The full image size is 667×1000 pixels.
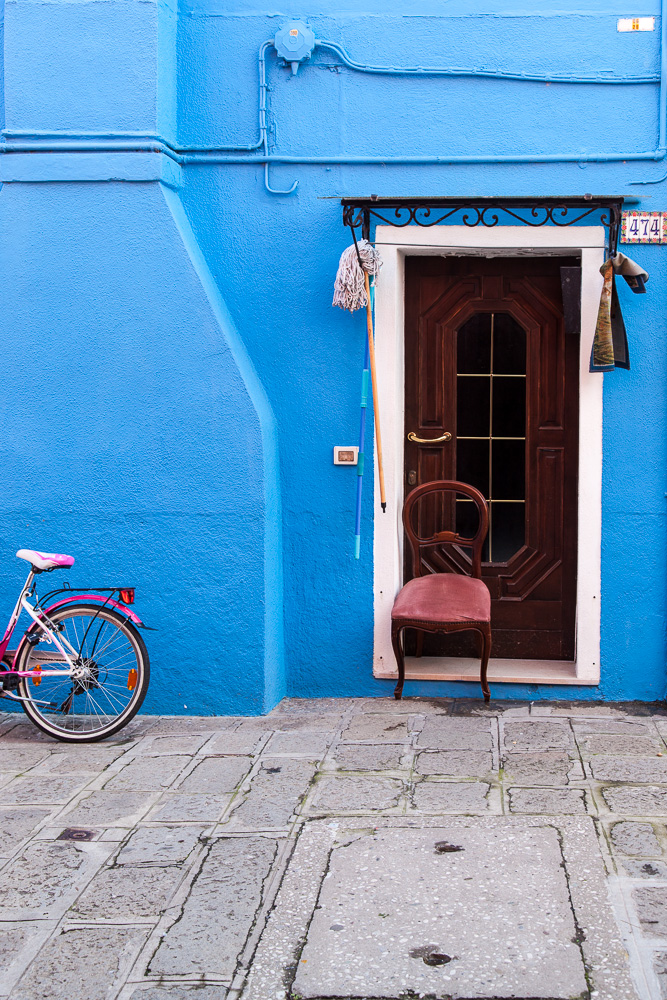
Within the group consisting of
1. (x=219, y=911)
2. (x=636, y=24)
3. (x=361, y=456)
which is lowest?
(x=219, y=911)

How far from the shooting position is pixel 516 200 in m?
5.27

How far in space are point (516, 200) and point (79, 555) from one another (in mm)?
3126

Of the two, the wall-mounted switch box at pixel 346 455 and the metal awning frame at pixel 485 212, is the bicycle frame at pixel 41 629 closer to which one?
the wall-mounted switch box at pixel 346 455

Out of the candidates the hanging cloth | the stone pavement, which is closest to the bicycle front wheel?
the stone pavement

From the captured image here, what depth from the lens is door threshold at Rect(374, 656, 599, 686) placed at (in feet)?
18.8

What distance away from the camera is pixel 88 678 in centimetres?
532

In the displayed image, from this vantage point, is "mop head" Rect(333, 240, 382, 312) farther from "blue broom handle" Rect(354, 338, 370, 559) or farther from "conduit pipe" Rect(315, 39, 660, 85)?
"conduit pipe" Rect(315, 39, 660, 85)

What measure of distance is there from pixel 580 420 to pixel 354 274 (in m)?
1.54

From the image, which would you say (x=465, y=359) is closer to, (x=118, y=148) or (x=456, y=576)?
(x=456, y=576)

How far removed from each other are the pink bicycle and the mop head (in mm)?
1990

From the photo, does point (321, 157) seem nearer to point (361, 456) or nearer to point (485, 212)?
point (485, 212)

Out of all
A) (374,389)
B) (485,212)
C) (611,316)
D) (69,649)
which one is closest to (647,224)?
(611,316)

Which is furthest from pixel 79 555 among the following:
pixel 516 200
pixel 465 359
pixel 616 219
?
pixel 616 219

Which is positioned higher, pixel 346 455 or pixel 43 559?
pixel 346 455
